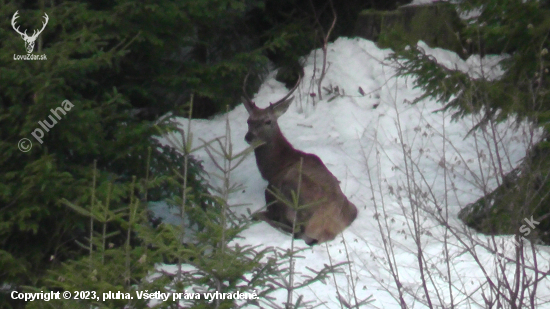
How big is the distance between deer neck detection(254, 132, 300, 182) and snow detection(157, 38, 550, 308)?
26 centimetres

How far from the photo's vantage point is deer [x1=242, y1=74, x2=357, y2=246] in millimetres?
6258

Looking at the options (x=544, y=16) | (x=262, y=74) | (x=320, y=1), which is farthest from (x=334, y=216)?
(x=320, y=1)

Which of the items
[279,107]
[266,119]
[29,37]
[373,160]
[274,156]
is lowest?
[29,37]

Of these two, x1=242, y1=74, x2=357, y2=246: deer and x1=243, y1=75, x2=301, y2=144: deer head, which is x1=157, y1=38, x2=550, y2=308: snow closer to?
x1=242, y1=74, x2=357, y2=246: deer

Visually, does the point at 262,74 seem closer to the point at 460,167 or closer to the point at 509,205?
the point at 460,167

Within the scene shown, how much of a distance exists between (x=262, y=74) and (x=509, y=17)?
210 inches

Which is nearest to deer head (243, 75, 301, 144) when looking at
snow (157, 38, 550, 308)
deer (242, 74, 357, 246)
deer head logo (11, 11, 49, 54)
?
deer (242, 74, 357, 246)

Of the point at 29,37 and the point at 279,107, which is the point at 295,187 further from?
the point at 29,37

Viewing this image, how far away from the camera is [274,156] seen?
751 cm

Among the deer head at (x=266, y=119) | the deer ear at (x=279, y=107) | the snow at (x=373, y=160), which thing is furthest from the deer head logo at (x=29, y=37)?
the deer ear at (x=279, y=107)

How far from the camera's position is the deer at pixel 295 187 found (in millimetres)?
6258

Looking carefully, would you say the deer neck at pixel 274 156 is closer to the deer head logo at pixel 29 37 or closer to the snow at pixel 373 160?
the snow at pixel 373 160

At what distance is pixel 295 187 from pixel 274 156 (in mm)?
836

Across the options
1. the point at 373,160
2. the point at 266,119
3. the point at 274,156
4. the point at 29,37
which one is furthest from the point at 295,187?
the point at 29,37
